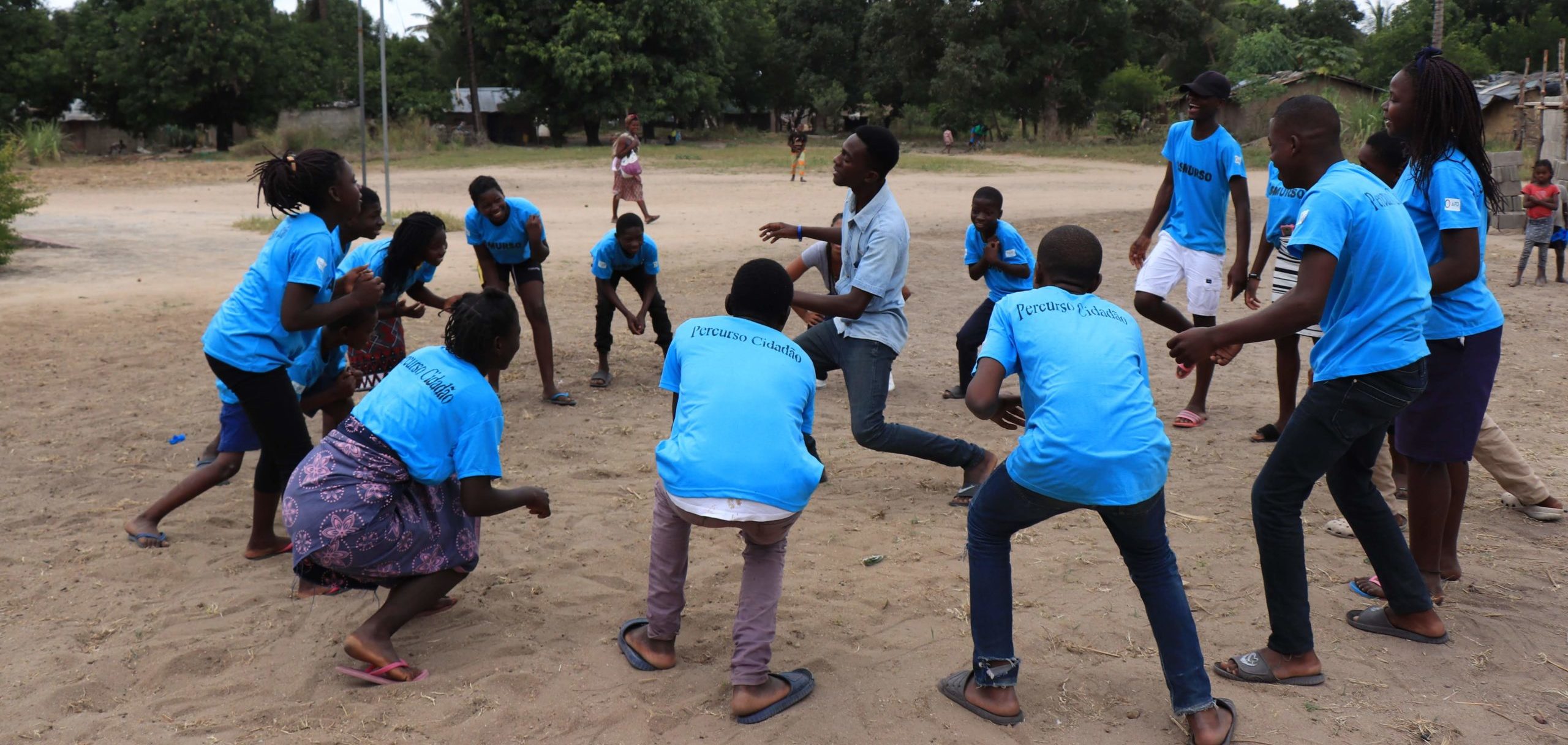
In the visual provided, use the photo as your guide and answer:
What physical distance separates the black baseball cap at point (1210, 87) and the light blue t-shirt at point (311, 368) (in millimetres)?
4861

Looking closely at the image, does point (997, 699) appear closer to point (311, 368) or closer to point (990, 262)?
point (311, 368)

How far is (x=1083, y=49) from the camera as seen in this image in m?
45.2

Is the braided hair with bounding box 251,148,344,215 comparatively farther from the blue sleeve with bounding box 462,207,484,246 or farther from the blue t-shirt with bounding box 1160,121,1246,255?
the blue t-shirt with bounding box 1160,121,1246,255

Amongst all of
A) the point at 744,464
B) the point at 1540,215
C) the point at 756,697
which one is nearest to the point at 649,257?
the point at 744,464

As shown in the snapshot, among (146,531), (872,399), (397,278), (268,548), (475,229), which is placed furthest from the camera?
(475,229)

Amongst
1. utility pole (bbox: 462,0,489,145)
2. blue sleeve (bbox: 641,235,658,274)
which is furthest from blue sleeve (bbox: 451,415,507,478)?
utility pole (bbox: 462,0,489,145)

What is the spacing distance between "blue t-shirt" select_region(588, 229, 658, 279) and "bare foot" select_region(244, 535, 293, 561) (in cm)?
340

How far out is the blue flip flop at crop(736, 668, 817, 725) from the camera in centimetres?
337

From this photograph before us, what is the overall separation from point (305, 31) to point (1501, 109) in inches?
1678

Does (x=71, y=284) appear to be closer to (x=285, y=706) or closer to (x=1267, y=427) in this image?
(x=285, y=706)

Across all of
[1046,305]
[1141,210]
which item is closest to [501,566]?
[1046,305]

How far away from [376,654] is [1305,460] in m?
2.97

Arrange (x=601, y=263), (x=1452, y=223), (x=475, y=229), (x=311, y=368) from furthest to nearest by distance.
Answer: (x=601, y=263) → (x=475, y=229) → (x=311, y=368) → (x=1452, y=223)

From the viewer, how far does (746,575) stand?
3.48 metres
